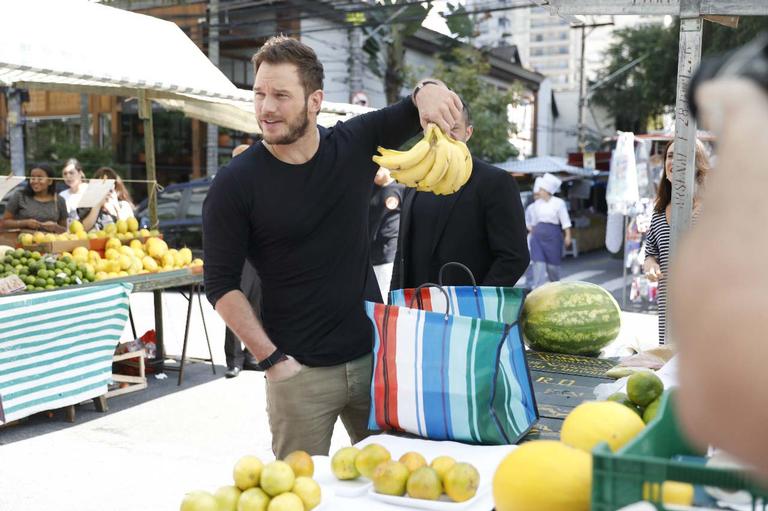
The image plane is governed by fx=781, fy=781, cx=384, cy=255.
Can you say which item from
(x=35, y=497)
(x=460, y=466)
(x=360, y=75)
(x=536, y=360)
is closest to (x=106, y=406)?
(x=35, y=497)

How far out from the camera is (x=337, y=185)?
304cm

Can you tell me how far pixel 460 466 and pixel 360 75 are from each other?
22.5 m

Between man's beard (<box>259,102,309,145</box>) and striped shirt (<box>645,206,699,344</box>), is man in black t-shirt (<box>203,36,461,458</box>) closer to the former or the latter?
man's beard (<box>259,102,309,145</box>)

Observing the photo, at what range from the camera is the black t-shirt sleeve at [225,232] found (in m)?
2.82

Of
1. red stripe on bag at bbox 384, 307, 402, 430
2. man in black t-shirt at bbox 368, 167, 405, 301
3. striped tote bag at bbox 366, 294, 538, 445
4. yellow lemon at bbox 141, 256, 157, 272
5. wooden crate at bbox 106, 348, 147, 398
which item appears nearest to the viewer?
striped tote bag at bbox 366, 294, 538, 445

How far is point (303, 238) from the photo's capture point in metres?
2.96

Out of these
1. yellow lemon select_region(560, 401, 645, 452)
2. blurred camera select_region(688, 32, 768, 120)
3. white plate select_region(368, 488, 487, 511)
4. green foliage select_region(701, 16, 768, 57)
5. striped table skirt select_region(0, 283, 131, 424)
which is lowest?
striped table skirt select_region(0, 283, 131, 424)

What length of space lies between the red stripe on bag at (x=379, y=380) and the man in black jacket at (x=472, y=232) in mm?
1607

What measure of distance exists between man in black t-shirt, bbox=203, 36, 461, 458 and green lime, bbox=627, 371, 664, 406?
1071 mm

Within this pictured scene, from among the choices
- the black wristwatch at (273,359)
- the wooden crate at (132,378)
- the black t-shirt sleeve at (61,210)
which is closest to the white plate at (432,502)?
the black wristwatch at (273,359)

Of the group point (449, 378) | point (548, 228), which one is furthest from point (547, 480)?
point (548, 228)

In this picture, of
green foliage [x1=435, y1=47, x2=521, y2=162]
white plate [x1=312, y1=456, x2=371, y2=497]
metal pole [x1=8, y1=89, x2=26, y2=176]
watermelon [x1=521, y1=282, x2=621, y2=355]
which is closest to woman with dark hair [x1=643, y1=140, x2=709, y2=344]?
watermelon [x1=521, y1=282, x2=621, y2=355]

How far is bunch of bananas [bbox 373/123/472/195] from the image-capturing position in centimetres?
271

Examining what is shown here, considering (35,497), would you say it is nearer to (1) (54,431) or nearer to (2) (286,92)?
(1) (54,431)
